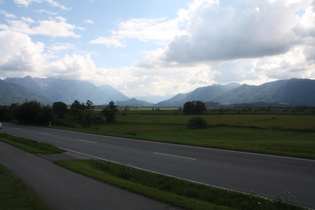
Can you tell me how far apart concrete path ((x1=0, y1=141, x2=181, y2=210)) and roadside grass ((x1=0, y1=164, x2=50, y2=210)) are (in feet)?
0.92

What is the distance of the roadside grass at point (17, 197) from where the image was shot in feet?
19.9

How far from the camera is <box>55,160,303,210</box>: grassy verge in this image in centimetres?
634

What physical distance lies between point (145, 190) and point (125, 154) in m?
7.67

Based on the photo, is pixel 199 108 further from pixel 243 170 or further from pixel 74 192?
pixel 74 192

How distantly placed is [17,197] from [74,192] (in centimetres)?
153

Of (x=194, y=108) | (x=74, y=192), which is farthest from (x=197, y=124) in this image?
(x=194, y=108)

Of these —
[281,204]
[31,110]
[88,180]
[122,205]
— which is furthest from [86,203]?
[31,110]

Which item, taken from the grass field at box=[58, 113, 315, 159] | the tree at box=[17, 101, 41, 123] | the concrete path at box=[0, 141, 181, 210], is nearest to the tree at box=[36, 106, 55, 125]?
the tree at box=[17, 101, 41, 123]

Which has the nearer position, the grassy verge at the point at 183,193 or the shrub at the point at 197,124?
the grassy verge at the point at 183,193

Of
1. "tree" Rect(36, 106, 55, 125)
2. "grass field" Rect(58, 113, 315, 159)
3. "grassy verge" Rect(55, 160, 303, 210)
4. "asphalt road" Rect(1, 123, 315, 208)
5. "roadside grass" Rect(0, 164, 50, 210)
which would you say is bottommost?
"grass field" Rect(58, 113, 315, 159)

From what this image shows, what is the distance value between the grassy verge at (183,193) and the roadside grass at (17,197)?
7.68 ft

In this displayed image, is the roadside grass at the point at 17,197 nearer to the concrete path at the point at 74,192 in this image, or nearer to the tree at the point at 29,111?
Result: the concrete path at the point at 74,192

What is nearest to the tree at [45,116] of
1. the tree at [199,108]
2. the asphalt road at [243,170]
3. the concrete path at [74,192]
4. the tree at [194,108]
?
the asphalt road at [243,170]

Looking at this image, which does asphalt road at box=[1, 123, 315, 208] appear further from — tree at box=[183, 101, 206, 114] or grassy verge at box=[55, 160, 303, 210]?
tree at box=[183, 101, 206, 114]
